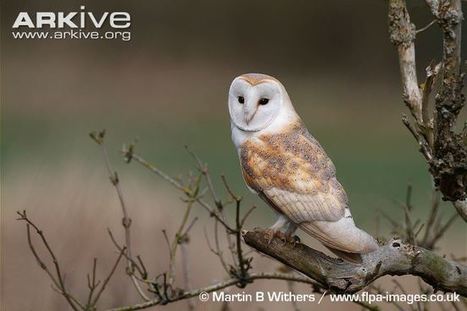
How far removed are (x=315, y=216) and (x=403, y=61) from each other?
0.47 metres

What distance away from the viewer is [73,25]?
10.4ft

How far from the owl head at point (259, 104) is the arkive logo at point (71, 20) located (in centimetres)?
97

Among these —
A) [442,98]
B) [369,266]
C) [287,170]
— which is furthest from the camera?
[287,170]

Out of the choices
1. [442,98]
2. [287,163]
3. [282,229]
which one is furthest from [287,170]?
[442,98]

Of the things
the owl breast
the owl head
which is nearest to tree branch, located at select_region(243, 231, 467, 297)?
A: the owl breast

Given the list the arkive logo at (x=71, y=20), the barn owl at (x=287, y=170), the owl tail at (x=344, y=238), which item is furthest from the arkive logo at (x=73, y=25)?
the owl tail at (x=344, y=238)

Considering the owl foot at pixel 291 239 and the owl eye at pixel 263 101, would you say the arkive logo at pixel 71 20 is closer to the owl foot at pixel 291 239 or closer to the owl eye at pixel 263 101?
the owl eye at pixel 263 101

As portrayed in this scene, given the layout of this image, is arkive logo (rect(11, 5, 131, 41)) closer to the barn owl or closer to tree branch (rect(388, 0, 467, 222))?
the barn owl

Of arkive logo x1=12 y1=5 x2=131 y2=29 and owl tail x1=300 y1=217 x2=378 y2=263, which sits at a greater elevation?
arkive logo x1=12 y1=5 x2=131 y2=29

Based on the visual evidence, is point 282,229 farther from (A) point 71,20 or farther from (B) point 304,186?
(A) point 71,20

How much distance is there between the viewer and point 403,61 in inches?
92.0

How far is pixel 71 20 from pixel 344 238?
145 cm

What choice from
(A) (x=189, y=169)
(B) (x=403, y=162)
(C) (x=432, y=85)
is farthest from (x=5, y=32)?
(C) (x=432, y=85)

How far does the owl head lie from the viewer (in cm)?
232
